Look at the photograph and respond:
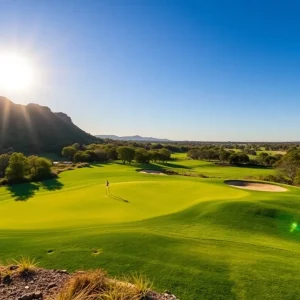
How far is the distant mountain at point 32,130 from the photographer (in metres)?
116

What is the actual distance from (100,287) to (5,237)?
8.47 meters

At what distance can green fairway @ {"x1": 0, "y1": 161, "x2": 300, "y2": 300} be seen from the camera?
8732 millimetres

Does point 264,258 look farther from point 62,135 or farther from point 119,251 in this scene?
point 62,135

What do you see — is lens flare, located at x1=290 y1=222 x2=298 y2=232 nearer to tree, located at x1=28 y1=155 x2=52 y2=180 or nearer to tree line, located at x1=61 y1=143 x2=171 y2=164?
tree, located at x1=28 y1=155 x2=52 y2=180

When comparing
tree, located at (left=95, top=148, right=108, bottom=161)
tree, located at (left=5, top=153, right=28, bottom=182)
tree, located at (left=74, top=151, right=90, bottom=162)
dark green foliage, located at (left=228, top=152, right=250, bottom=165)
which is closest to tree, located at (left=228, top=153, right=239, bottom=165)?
dark green foliage, located at (left=228, top=152, right=250, bottom=165)

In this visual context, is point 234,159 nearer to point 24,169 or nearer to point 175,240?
A: point 24,169

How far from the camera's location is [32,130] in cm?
13100

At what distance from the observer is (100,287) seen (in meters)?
6.85

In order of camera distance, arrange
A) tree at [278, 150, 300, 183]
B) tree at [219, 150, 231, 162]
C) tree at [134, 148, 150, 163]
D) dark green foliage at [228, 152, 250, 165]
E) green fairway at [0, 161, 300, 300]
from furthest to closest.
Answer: tree at [219, 150, 231, 162]
dark green foliage at [228, 152, 250, 165]
tree at [134, 148, 150, 163]
tree at [278, 150, 300, 183]
green fairway at [0, 161, 300, 300]

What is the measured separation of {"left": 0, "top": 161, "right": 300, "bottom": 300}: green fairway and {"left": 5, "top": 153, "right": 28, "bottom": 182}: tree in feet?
101

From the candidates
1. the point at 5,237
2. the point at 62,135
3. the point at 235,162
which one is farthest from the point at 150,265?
the point at 62,135

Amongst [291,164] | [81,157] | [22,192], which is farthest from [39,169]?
[291,164]

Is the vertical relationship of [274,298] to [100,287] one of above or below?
below

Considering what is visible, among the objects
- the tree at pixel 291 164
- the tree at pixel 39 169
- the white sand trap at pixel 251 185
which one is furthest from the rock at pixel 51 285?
the tree at pixel 291 164
